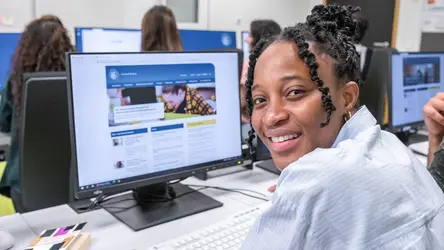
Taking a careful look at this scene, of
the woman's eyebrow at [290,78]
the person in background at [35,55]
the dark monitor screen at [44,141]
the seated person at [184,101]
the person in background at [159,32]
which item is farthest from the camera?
the person in background at [159,32]

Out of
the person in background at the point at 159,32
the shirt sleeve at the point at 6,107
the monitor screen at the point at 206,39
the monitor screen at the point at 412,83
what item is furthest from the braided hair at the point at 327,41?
the monitor screen at the point at 206,39

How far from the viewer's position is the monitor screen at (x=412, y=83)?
1.96 metres

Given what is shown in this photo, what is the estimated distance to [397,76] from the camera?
1.96 metres

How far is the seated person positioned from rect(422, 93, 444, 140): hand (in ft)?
2.37

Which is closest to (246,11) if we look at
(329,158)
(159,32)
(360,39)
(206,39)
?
(206,39)

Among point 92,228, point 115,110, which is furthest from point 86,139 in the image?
point 92,228

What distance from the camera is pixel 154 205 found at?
1.29m

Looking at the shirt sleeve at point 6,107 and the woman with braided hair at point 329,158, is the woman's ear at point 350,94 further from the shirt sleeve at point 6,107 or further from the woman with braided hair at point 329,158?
the shirt sleeve at point 6,107

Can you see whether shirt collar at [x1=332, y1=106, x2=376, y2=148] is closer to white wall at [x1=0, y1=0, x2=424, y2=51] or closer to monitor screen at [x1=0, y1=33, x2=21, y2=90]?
white wall at [x1=0, y1=0, x2=424, y2=51]

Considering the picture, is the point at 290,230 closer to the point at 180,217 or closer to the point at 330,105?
the point at 330,105

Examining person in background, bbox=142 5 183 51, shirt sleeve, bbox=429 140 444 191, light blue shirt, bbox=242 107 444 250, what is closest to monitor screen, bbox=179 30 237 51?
person in background, bbox=142 5 183 51

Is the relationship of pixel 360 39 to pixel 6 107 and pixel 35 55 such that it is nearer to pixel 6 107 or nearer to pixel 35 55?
pixel 35 55

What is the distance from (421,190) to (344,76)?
259 millimetres

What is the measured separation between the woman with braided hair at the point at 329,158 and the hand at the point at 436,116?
0.71 m
